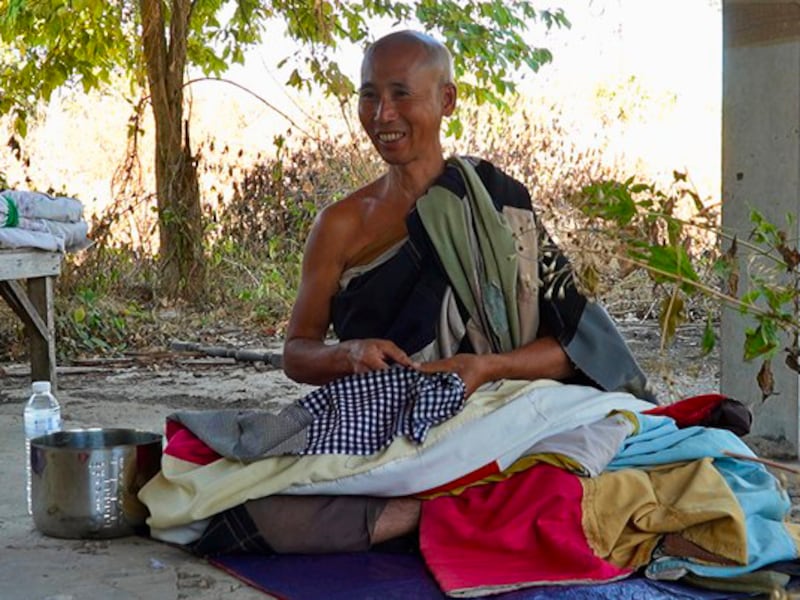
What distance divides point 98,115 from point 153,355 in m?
7.71

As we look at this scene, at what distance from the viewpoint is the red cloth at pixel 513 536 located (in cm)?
262

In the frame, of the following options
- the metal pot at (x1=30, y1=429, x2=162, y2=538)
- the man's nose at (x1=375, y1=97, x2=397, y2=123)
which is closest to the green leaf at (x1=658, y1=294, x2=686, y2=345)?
the man's nose at (x1=375, y1=97, x2=397, y2=123)

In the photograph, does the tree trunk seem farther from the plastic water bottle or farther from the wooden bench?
the plastic water bottle

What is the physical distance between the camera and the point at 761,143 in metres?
4.08

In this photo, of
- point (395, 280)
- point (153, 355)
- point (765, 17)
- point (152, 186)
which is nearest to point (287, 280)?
point (152, 186)

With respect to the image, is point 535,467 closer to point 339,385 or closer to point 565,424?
point 565,424

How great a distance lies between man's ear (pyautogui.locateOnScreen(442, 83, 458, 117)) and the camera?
320cm

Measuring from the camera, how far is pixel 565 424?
2.93 meters

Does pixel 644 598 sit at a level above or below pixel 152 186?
below

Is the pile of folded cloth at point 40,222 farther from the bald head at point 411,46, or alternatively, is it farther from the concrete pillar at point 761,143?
the concrete pillar at point 761,143

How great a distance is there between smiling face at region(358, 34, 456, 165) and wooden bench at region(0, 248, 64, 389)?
2.73 meters

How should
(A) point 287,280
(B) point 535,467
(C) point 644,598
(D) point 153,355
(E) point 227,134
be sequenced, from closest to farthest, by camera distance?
1. (C) point 644,598
2. (B) point 535,467
3. (D) point 153,355
4. (A) point 287,280
5. (E) point 227,134

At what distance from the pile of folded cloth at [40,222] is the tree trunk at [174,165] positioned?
9.25 ft

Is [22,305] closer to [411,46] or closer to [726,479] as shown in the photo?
[411,46]
